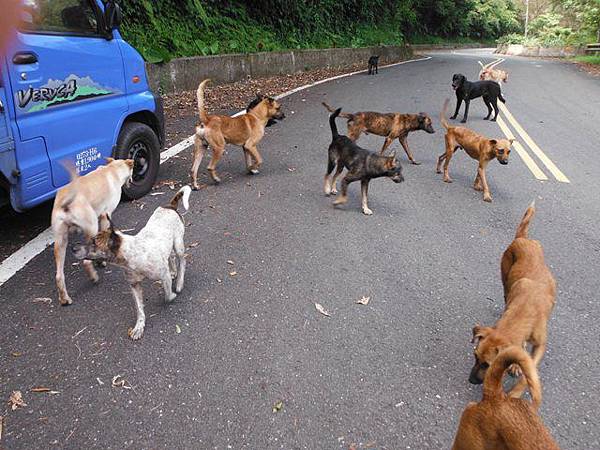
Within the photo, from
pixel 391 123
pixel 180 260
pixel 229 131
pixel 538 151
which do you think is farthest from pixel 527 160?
pixel 180 260

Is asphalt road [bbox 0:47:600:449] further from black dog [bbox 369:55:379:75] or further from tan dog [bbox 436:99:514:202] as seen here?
black dog [bbox 369:55:379:75]

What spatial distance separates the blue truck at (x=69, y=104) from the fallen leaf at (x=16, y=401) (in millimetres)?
1938

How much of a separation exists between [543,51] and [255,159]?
4606cm

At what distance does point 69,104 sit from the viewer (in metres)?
4.71

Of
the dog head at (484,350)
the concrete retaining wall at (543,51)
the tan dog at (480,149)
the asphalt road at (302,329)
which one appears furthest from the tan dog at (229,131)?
the concrete retaining wall at (543,51)

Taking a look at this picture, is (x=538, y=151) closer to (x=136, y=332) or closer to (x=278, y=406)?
(x=278, y=406)

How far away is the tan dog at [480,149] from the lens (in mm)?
6523

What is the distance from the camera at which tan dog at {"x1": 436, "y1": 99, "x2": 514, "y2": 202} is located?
6.52 m

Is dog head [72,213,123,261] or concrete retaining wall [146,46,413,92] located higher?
concrete retaining wall [146,46,413,92]

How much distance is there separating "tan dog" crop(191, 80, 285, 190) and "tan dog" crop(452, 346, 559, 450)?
198 inches

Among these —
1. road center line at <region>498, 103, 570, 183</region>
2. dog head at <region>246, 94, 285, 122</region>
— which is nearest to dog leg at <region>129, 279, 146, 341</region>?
dog head at <region>246, 94, 285, 122</region>

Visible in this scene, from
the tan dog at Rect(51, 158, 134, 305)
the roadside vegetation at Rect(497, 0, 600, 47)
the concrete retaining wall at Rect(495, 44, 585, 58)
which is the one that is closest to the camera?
the tan dog at Rect(51, 158, 134, 305)

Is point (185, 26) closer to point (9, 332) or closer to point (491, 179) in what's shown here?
point (491, 179)

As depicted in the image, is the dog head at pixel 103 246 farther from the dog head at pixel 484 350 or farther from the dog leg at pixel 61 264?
the dog head at pixel 484 350
